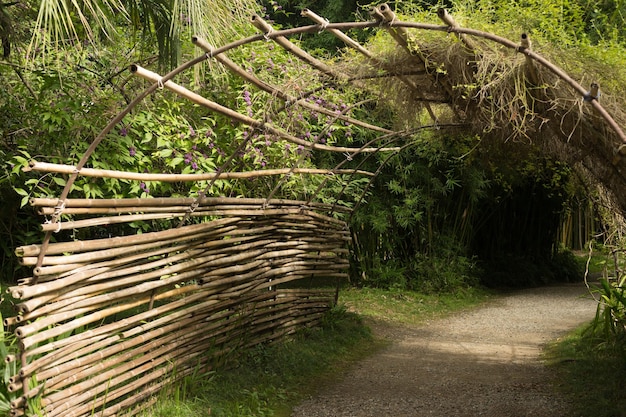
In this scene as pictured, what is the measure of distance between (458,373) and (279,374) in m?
1.35

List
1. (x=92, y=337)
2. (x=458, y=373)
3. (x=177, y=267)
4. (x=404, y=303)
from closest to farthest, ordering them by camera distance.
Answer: (x=92, y=337), (x=177, y=267), (x=458, y=373), (x=404, y=303)

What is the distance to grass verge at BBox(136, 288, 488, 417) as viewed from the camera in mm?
3754

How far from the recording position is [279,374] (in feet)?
15.1

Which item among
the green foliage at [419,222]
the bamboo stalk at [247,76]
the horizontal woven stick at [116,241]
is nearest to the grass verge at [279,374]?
the horizontal woven stick at [116,241]

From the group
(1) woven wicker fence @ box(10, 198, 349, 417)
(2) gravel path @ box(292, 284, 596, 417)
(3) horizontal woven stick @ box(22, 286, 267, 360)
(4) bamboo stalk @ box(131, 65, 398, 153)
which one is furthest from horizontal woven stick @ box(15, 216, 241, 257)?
(2) gravel path @ box(292, 284, 596, 417)

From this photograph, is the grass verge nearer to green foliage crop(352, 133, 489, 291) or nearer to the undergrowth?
the undergrowth

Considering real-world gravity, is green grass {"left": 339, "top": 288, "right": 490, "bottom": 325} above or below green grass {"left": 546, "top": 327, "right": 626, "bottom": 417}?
below

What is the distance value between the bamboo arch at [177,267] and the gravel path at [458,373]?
82cm

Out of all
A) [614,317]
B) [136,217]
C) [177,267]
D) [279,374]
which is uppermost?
[136,217]

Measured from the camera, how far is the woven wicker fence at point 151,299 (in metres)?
2.90

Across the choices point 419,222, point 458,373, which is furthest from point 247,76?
point 419,222

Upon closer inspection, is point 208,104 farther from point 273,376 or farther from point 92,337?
point 273,376

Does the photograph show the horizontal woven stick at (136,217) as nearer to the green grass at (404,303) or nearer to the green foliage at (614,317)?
the green foliage at (614,317)

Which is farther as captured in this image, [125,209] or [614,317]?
[614,317]
